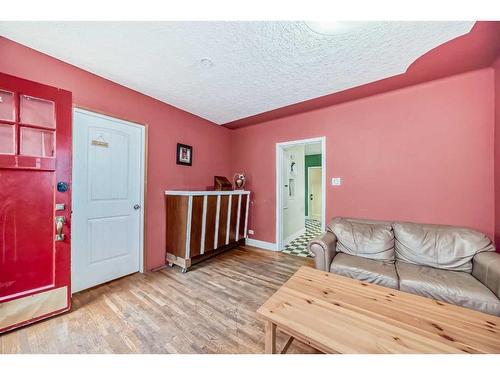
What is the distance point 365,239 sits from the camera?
6.89ft

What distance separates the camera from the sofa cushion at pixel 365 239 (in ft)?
6.63

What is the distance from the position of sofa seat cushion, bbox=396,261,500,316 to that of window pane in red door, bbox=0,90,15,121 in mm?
3440

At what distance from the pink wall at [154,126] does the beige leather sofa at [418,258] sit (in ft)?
6.87

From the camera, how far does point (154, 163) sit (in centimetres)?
254

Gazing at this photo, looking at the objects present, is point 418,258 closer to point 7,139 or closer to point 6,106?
point 7,139

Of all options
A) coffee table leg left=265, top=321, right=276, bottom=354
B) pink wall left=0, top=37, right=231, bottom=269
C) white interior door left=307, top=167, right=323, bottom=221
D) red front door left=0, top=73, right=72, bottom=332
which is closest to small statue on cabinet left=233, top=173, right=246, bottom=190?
pink wall left=0, top=37, right=231, bottom=269

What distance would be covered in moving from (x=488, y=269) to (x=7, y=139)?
3.87 meters

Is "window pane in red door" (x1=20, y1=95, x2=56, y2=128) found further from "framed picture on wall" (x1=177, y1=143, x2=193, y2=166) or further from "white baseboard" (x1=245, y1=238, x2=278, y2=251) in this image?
"white baseboard" (x1=245, y1=238, x2=278, y2=251)

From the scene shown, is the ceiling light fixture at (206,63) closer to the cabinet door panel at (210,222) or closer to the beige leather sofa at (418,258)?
the cabinet door panel at (210,222)

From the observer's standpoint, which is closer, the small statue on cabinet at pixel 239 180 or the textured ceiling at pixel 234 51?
the textured ceiling at pixel 234 51

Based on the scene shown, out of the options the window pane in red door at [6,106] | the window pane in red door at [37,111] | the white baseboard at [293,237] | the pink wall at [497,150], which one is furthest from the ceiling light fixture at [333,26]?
the white baseboard at [293,237]

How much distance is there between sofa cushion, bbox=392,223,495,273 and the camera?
5.59 feet

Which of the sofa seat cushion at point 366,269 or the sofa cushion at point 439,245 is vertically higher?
the sofa cushion at point 439,245
